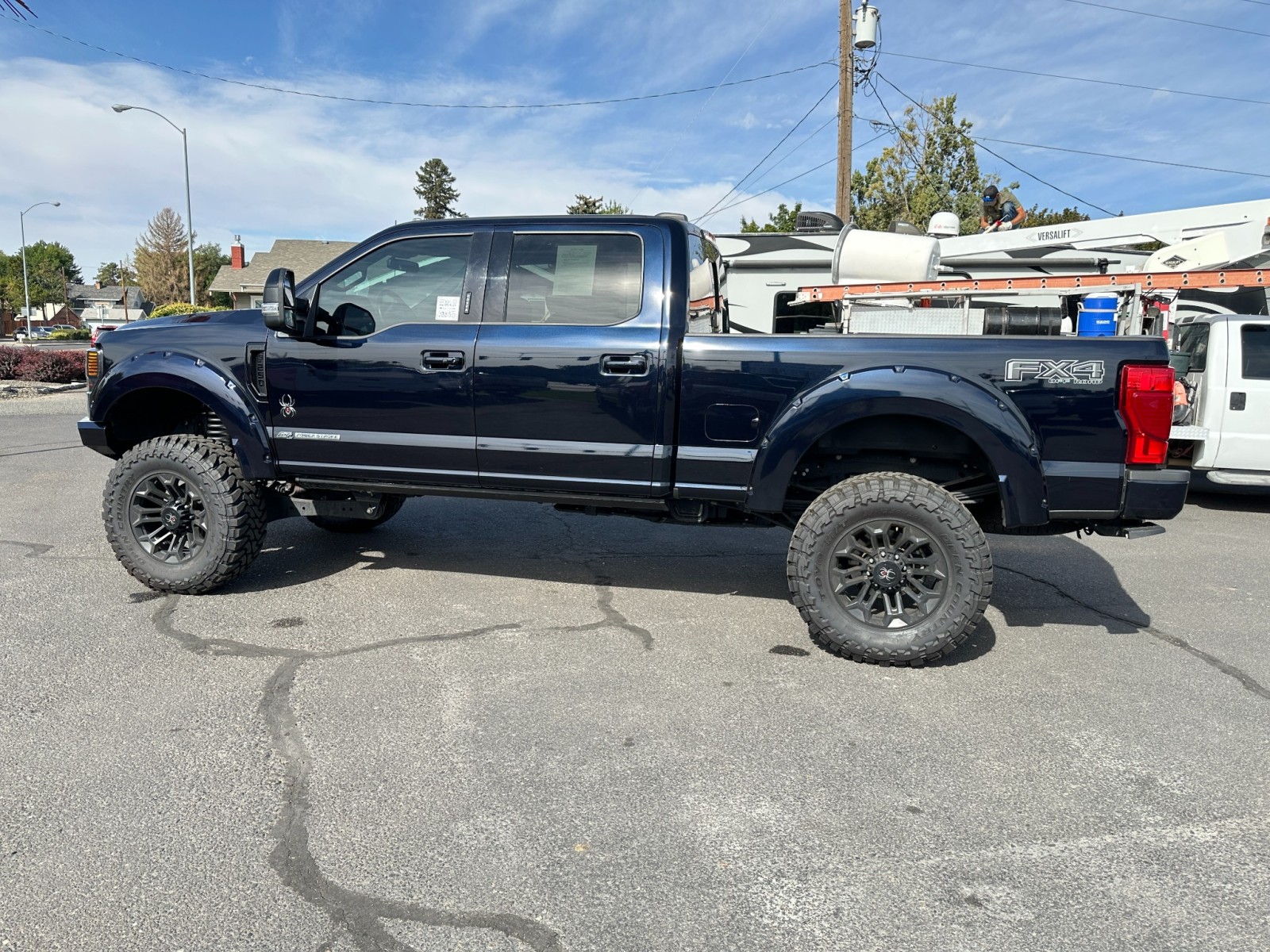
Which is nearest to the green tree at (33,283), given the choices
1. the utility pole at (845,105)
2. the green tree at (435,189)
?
the green tree at (435,189)

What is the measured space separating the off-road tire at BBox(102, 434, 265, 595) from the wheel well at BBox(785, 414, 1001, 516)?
9.68 feet

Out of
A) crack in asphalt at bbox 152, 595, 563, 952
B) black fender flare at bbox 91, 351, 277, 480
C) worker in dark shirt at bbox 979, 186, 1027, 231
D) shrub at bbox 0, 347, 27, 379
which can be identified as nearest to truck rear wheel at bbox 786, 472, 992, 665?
crack in asphalt at bbox 152, 595, 563, 952

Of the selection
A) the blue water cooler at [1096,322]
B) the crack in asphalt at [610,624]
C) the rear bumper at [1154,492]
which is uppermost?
the blue water cooler at [1096,322]

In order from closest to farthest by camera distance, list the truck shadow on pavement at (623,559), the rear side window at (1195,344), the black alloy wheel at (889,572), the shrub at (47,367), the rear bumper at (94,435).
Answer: the black alloy wheel at (889,572)
the rear bumper at (94,435)
the truck shadow on pavement at (623,559)
the rear side window at (1195,344)
the shrub at (47,367)

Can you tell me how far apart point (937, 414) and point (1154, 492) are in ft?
3.28

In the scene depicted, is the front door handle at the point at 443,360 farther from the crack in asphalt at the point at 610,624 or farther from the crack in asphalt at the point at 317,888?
the crack in asphalt at the point at 317,888

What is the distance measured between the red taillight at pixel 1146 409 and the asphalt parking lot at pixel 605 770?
3.41 feet

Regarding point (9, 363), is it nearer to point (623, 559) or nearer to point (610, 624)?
point (623, 559)

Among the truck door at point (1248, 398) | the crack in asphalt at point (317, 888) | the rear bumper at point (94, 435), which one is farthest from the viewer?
the truck door at point (1248, 398)

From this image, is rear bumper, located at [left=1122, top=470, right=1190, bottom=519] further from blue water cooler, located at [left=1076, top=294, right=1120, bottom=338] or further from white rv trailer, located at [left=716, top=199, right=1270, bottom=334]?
white rv trailer, located at [left=716, top=199, right=1270, bottom=334]

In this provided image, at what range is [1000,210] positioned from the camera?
12.5 m

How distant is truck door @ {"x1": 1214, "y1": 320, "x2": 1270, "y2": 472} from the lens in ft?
24.7

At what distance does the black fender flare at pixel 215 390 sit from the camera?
4.76 m

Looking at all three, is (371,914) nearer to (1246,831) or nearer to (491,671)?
(491,671)
